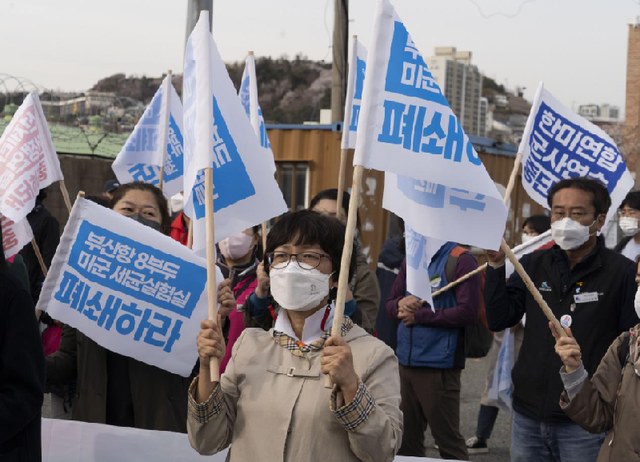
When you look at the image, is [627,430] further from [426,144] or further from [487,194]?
[426,144]

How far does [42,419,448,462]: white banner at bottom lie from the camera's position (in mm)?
4016

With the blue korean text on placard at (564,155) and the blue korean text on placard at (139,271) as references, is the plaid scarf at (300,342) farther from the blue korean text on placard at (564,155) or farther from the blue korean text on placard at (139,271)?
the blue korean text on placard at (564,155)

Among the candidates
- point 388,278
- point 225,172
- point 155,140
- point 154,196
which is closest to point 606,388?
point 225,172

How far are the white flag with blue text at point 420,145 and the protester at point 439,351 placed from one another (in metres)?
2.59

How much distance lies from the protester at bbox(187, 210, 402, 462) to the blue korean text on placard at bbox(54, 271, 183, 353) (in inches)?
48.6

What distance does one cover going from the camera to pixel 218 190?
366 cm

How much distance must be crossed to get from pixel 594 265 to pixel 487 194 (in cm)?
141

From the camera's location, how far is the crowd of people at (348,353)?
2799 millimetres

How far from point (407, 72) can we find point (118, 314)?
6.27 ft

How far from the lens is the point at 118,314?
13.6 feet

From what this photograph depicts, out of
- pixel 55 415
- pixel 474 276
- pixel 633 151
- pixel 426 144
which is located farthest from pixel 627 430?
pixel 633 151

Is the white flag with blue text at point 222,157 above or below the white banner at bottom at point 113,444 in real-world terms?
above

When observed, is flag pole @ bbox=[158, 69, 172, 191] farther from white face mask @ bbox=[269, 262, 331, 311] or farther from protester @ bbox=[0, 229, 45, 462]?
white face mask @ bbox=[269, 262, 331, 311]

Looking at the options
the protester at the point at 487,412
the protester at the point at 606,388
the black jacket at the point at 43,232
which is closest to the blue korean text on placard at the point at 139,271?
the protester at the point at 606,388
